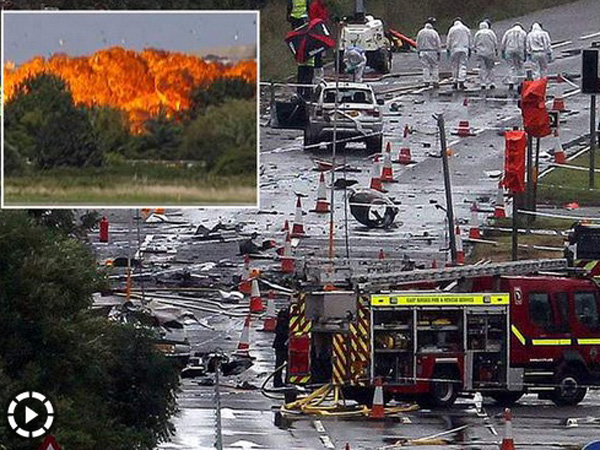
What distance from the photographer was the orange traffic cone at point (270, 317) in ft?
113

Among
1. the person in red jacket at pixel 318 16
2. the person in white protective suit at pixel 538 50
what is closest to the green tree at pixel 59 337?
the person in red jacket at pixel 318 16

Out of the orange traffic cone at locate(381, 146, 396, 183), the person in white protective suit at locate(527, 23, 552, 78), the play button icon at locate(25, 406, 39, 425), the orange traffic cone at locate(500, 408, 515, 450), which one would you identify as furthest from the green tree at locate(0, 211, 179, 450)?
the person in white protective suit at locate(527, 23, 552, 78)

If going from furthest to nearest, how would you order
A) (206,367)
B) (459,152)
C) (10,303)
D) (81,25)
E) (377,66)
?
(377,66) → (459,152) → (206,367) → (10,303) → (81,25)

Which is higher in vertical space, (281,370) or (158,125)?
(158,125)

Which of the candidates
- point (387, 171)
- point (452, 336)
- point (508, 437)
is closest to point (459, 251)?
point (387, 171)

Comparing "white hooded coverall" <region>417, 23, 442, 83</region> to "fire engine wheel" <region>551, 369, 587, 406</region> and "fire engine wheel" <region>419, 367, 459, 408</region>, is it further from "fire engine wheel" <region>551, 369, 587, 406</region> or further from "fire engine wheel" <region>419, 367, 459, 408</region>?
"fire engine wheel" <region>419, 367, 459, 408</region>

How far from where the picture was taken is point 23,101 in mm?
14500

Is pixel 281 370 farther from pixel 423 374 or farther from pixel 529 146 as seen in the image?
pixel 529 146

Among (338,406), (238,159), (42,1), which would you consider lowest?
(338,406)

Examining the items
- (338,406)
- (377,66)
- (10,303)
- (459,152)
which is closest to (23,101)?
(10,303)

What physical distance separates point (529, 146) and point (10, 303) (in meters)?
18.8

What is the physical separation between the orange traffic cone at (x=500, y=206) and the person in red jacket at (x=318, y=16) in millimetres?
9252

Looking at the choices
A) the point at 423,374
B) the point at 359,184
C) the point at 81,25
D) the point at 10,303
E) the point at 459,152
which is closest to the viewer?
the point at 81,25

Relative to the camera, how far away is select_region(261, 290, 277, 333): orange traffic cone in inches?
1352
